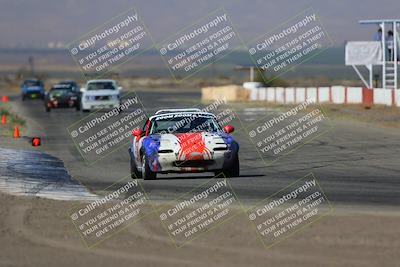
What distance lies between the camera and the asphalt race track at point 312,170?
14781 millimetres

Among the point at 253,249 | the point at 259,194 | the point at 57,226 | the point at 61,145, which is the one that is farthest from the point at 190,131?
the point at 61,145

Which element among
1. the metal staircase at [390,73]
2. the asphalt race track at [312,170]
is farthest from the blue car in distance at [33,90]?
the asphalt race track at [312,170]

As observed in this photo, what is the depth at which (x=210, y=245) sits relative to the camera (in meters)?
10.0

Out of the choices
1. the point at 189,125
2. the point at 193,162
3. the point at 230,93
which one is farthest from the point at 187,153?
the point at 230,93

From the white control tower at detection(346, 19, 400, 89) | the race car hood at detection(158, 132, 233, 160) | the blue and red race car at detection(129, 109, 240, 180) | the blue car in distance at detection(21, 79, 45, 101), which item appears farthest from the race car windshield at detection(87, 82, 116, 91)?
the race car hood at detection(158, 132, 233, 160)

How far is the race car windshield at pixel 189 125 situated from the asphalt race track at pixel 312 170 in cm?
79

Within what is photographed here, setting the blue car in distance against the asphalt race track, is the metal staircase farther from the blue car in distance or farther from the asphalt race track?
the blue car in distance

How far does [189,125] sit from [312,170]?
8.49 feet

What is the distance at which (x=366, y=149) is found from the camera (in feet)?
79.3

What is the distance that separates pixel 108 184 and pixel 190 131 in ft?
5.87

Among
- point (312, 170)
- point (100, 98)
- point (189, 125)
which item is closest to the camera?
point (189, 125)

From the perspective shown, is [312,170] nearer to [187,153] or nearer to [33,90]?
[187,153]

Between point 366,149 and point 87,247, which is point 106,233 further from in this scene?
point 366,149

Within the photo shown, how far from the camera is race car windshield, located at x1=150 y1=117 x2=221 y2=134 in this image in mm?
17625
